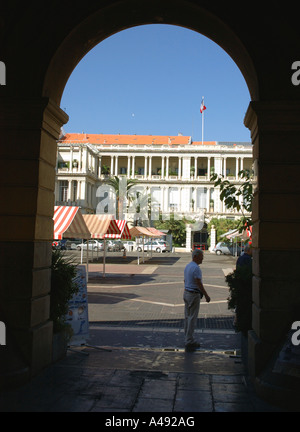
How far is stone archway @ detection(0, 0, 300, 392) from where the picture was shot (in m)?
5.38

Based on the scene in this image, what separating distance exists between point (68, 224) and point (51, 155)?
323 inches

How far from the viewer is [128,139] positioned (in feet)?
300

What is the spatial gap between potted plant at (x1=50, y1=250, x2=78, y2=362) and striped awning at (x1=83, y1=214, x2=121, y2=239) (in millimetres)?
14881

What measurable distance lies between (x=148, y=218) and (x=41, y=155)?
222 ft

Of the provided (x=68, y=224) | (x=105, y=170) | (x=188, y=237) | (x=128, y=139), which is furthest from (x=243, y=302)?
(x=128, y=139)

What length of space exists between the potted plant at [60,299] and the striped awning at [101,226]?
48.8 feet

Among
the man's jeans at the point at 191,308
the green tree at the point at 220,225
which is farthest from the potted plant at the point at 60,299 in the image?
the green tree at the point at 220,225

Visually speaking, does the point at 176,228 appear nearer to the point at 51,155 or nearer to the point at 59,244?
the point at 59,244

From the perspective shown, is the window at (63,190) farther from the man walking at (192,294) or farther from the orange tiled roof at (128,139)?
the man walking at (192,294)

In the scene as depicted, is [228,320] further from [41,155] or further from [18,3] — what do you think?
[18,3]

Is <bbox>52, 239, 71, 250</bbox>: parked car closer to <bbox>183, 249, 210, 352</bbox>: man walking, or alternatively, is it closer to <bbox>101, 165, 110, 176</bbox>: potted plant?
<bbox>183, 249, 210, 352</bbox>: man walking

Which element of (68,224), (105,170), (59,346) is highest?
(105,170)

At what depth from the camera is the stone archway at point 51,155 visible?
5383 millimetres

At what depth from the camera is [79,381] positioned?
5406mm
